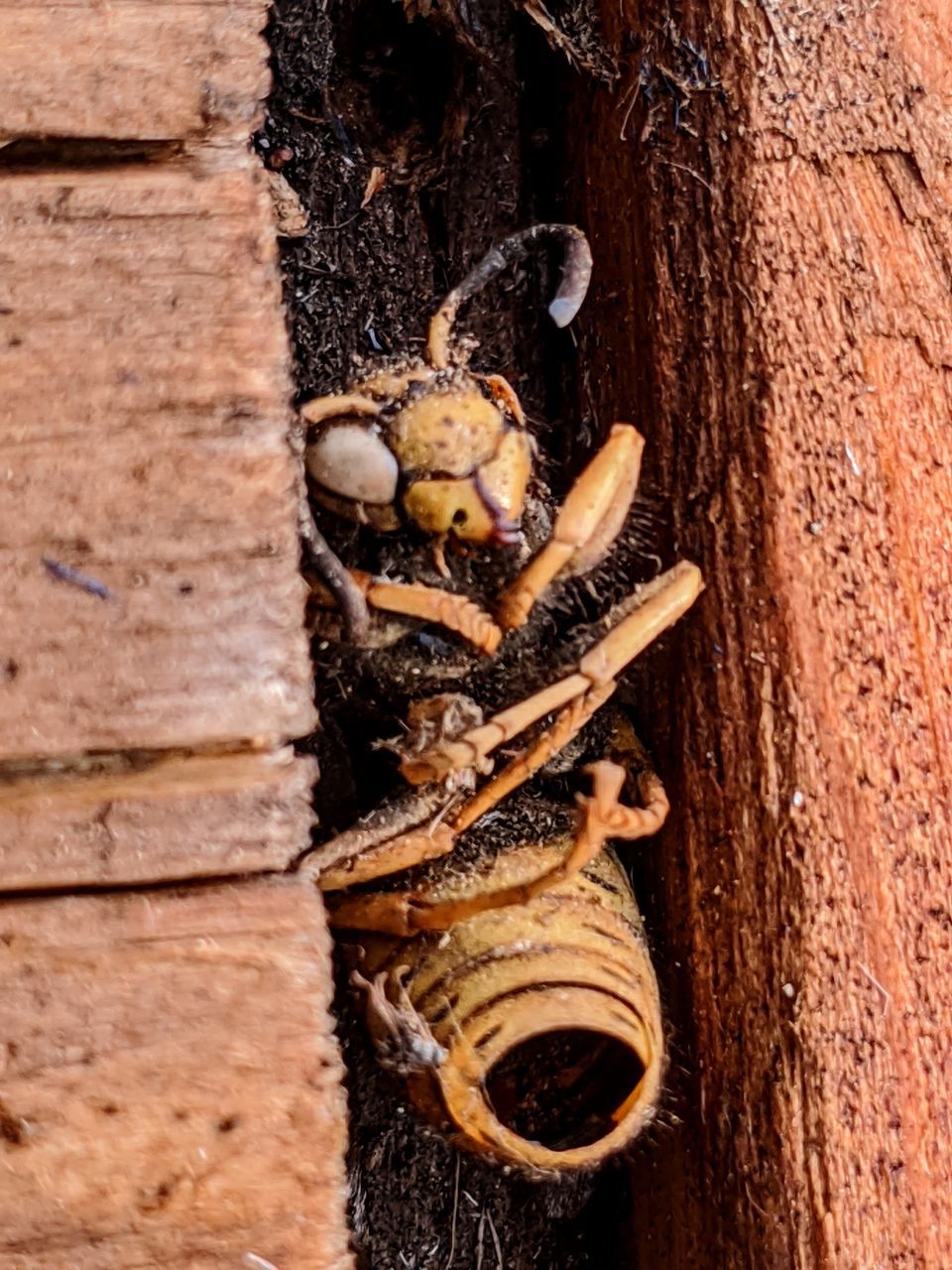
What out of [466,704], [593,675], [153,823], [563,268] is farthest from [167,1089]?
[563,268]

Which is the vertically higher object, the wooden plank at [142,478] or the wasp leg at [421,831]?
the wooden plank at [142,478]

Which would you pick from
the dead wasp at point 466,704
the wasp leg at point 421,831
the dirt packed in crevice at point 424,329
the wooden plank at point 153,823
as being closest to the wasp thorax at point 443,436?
the dead wasp at point 466,704

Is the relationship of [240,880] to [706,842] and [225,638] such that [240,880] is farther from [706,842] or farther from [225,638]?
[706,842]

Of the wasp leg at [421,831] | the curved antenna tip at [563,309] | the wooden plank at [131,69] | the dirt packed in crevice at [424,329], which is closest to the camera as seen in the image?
the wooden plank at [131,69]

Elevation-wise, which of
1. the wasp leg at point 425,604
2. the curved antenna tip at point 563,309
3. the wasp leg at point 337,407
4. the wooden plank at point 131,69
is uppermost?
the wooden plank at point 131,69

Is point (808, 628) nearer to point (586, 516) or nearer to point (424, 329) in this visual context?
point (586, 516)

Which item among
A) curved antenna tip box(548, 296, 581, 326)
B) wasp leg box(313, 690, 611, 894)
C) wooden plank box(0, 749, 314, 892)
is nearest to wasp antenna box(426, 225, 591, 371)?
curved antenna tip box(548, 296, 581, 326)

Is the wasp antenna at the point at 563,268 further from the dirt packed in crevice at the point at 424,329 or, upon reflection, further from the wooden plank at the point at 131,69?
the wooden plank at the point at 131,69
